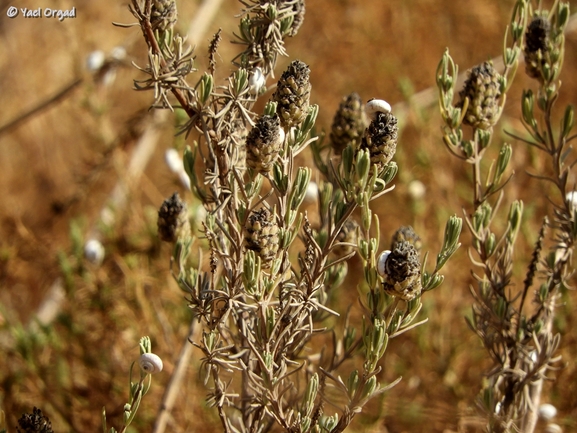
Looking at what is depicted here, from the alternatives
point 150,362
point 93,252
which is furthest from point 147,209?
point 150,362

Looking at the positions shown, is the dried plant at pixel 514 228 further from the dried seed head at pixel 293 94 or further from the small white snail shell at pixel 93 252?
the small white snail shell at pixel 93 252

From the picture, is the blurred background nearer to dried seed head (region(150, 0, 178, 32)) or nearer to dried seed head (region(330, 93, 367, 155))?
dried seed head (region(330, 93, 367, 155))

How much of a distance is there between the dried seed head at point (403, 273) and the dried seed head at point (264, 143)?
0.68 feet

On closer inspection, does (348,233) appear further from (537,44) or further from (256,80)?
(537,44)

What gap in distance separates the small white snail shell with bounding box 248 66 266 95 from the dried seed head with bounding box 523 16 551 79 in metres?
0.50

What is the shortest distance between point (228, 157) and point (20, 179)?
8.18 ft

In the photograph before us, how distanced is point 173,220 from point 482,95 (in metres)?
0.56

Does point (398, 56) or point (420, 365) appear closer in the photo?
point (420, 365)

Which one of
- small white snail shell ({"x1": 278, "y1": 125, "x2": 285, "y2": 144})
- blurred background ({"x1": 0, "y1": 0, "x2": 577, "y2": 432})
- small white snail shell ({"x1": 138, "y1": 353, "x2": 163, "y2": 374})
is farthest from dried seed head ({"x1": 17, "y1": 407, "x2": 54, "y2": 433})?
blurred background ({"x1": 0, "y1": 0, "x2": 577, "y2": 432})

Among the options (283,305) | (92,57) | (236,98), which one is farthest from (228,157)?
(92,57)

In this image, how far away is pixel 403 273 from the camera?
787 millimetres

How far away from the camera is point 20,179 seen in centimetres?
303

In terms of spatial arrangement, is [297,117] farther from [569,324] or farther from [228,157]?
[569,324]

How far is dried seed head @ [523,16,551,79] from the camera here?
103 centimetres
